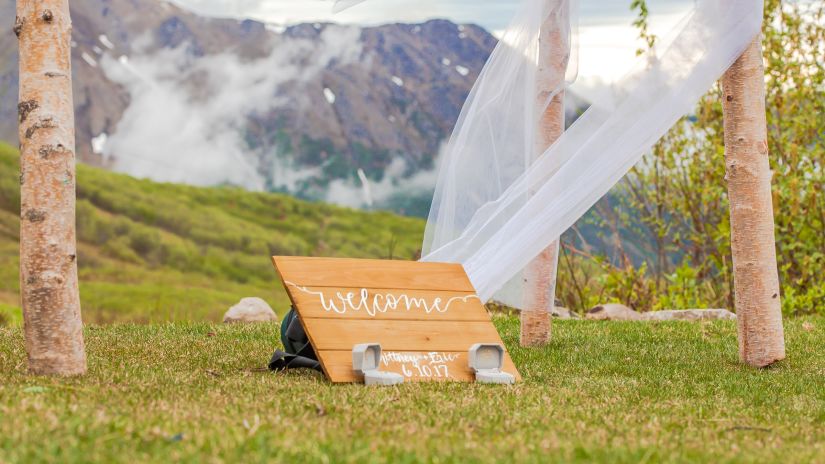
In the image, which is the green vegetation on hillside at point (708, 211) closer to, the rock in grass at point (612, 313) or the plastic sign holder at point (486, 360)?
the rock in grass at point (612, 313)

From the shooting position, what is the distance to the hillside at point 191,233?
5228 cm

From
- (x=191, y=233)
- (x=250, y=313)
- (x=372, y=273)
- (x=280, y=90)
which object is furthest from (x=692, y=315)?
(x=280, y=90)

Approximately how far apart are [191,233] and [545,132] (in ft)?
194

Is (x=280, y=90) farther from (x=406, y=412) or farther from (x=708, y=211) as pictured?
(x=406, y=412)

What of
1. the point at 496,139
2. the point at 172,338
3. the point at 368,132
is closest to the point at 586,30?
the point at 496,139

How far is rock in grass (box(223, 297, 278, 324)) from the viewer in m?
10.2

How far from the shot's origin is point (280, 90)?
114 meters

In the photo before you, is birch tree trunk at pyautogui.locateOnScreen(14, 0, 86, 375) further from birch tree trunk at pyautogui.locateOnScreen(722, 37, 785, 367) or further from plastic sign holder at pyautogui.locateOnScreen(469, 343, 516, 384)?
birch tree trunk at pyautogui.locateOnScreen(722, 37, 785, 367)

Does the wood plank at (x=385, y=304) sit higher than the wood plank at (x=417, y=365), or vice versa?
the wood plank at (x=385, y=304)

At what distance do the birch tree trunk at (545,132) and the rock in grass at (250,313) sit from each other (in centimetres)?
407

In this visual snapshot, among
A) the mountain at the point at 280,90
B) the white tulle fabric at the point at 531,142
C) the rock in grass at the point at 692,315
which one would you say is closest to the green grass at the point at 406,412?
the white tulle fabric at the point at 531,142

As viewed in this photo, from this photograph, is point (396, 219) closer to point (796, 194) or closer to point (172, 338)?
point (796, 194)

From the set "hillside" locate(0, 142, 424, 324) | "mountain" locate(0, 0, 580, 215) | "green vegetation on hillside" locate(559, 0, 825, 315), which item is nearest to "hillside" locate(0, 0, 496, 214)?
"mountain" locate(0, 0, 580, 215)

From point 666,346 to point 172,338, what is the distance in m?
3.97
